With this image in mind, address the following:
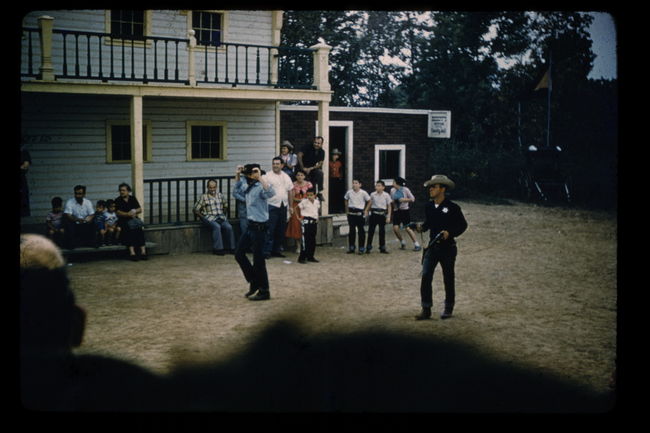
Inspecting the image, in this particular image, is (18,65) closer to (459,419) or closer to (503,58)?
(459,419)

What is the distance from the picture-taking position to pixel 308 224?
13117 millimetres

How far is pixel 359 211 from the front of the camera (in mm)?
14273

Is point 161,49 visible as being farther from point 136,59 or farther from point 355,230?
point 355,230

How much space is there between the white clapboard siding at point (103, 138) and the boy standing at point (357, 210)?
13.1ft

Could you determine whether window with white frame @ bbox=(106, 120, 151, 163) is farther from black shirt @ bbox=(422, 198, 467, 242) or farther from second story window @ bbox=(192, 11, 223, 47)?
black shirt @ bbox=(422, 198, 467, 242)

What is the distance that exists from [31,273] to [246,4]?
2.44m

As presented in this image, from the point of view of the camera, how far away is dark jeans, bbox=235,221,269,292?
9.41 m

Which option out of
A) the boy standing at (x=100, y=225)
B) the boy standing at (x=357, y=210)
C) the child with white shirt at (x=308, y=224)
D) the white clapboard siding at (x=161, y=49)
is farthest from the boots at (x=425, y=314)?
the white clapboard siding at (x=161, y=49)

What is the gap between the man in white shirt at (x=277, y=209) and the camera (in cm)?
1312

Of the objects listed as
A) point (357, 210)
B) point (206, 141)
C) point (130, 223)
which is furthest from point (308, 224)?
point (206, 141)

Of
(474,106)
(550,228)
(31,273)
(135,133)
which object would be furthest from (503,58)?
(31,273)

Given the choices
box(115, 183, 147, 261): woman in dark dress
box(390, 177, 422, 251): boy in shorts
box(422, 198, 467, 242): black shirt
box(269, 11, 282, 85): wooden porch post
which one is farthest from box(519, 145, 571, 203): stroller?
box(422, 198, 467, 242): black shirt

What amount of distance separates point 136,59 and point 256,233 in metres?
7.65

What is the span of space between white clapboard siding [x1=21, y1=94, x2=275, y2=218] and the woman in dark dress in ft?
8.23
